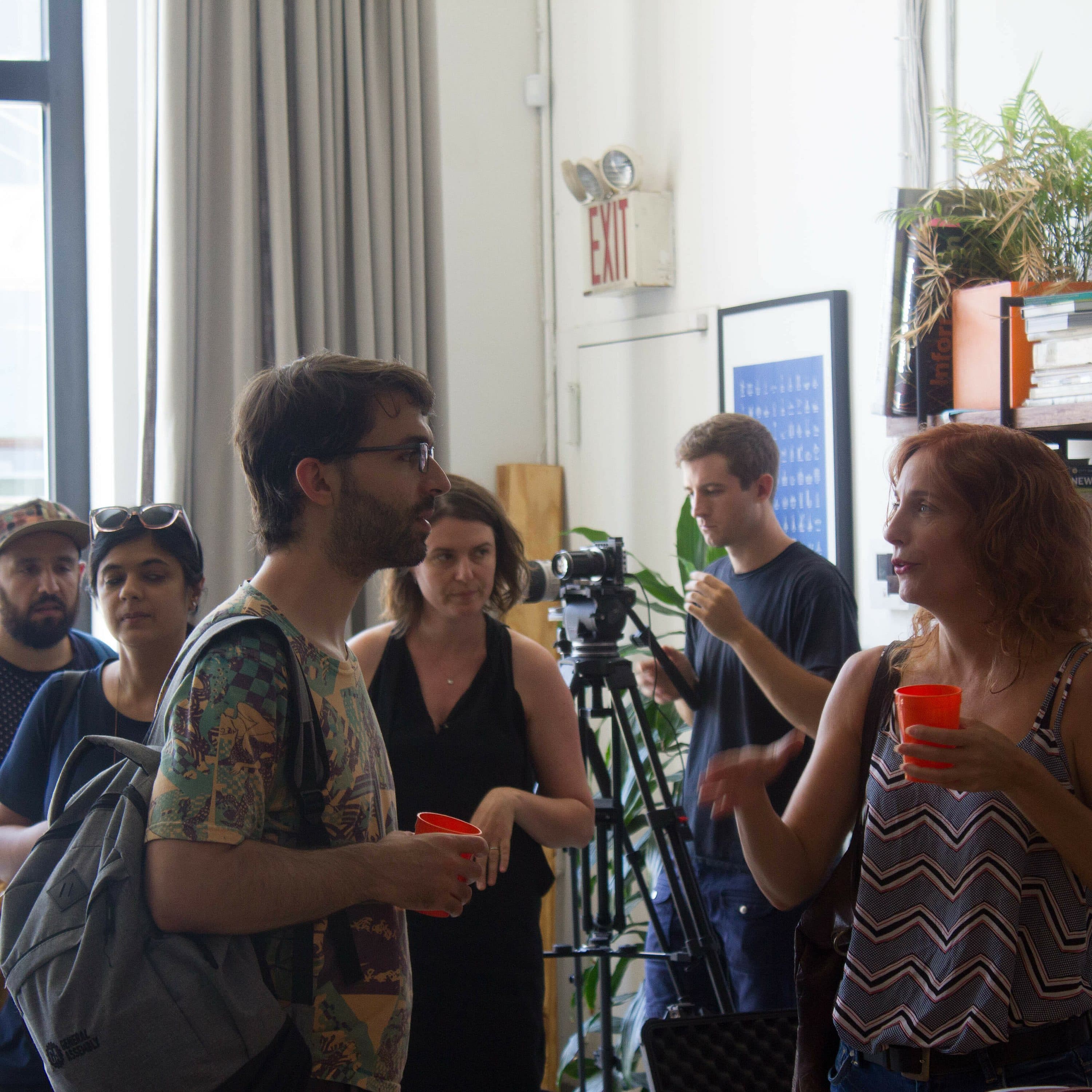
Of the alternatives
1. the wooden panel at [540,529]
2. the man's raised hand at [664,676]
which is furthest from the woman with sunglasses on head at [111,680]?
the wooden panel at [540,529]

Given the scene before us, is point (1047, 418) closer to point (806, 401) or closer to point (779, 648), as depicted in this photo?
point (779, 648)

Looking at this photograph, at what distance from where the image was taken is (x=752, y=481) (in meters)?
2.30

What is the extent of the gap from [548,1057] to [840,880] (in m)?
2.35

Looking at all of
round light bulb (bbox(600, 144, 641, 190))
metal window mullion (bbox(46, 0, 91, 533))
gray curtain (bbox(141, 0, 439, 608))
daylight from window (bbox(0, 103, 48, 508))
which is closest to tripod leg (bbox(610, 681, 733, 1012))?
gray curtain (bbox(141, 0, 439, 608))

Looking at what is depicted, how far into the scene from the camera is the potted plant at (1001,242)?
1888mm

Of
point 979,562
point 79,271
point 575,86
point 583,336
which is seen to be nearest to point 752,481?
point 979,562

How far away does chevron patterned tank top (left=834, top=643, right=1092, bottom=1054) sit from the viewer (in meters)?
1.15

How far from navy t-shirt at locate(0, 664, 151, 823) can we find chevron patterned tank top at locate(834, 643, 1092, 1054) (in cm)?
105

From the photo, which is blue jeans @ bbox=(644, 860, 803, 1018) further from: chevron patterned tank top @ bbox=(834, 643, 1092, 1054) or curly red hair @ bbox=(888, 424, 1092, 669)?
curly red hair @ bbox=(888, 424, 1092, 669)

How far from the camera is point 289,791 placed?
1.11m

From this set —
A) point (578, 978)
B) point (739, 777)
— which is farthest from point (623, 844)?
point (739, 777)

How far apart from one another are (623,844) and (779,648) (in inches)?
20.2

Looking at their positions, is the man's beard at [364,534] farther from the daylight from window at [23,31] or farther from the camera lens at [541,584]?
the daylight from window at [23,31]

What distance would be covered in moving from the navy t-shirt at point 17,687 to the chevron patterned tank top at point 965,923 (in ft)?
4.71
